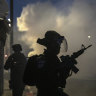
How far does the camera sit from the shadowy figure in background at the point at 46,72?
420cm

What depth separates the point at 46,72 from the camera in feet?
13.8

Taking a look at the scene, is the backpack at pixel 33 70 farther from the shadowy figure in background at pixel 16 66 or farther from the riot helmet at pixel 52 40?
the shadowy figure in background at pixel 16 66

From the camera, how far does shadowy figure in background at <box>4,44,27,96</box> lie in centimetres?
827

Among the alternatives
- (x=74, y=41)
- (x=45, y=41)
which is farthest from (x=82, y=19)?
(x=45, y=41)

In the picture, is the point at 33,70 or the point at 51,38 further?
the point at 51,38

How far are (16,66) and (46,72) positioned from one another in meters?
4.25

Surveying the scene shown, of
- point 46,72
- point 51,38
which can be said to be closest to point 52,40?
point 51,38

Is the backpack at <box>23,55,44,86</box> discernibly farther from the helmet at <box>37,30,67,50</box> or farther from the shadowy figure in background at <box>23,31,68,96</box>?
the helmet at <box>37,30,67,50</box>

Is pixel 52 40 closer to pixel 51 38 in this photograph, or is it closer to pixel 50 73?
pixel 51 38

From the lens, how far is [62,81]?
420 centimetres

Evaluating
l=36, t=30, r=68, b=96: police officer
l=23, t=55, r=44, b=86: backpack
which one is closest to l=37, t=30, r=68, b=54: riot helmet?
l=36, t=30, r=68, b=96: police officer

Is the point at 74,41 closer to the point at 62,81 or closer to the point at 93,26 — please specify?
the point at 93,26

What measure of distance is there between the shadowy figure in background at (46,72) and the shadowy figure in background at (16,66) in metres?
4.00

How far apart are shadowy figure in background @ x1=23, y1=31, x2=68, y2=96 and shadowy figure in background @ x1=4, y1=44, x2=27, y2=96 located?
13.1 feet
